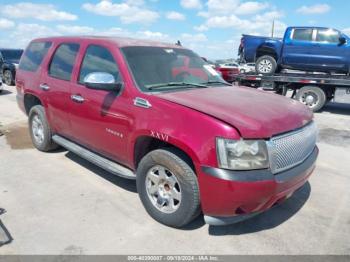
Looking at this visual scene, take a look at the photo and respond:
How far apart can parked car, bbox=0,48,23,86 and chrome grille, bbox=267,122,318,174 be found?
15093 millimetres

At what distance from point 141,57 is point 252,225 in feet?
7.48

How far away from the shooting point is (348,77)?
35.7ft

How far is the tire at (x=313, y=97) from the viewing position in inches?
432

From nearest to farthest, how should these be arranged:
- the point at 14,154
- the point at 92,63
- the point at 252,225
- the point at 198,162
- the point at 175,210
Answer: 1. the point at 198,162
2. the point at 175,210
3. the point at 252,225
4. the point at 92,63
5. the point at 14,154

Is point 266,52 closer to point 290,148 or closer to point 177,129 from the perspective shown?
point 290,148

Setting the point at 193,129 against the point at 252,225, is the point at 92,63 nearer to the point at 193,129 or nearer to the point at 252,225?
the point at 193,129

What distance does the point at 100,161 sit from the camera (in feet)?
13.7

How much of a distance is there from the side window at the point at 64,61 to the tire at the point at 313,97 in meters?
8.56

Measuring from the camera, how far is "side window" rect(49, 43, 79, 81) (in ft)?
15.4

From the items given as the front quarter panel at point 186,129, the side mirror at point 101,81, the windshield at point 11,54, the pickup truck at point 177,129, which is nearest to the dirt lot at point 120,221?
the pickup truck at point 177,129

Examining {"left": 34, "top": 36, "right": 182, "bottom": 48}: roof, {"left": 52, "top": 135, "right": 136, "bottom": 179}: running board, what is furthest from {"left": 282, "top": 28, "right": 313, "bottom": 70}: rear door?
{"left": 52, "top": 135, "right": 136, "bottom": 179}: running board

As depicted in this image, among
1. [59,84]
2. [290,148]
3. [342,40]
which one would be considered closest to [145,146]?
[290,148]

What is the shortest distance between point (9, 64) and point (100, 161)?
13981 mm

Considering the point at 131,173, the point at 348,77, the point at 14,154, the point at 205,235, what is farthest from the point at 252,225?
the point at 348,77
